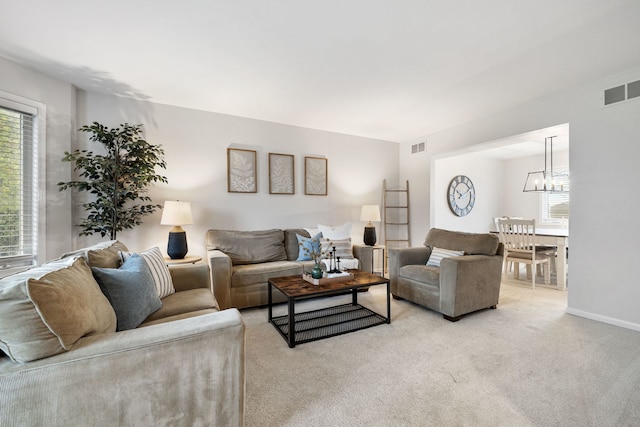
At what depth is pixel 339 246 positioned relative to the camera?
3.70 m

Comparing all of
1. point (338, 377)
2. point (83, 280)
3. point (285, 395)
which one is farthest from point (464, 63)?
point (83, 280)

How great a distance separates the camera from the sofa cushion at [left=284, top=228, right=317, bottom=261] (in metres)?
3.85

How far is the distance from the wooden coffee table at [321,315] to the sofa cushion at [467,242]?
118 centimetres

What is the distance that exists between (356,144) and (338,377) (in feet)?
12.7

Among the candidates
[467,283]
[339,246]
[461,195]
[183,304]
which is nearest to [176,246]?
[183,304]

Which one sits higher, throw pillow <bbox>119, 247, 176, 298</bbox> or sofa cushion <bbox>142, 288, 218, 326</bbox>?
throw pillow <bbox>119, 247, 176, 298</bbox>

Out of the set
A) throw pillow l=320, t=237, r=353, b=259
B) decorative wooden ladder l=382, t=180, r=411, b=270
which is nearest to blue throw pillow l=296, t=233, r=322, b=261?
throw pillow l=320, t=237, r=353, b=259

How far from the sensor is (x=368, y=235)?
14.6 ft

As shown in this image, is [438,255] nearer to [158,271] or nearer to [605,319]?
[605,319]

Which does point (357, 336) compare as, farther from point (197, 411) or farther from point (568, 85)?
point (568, 85)

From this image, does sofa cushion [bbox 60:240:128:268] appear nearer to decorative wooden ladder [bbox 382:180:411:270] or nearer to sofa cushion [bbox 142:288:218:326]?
sofa cushion [bbox 142:288:218:326]

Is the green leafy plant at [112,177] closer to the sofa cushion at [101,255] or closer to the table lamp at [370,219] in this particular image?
the sofa cushion at [101,255]

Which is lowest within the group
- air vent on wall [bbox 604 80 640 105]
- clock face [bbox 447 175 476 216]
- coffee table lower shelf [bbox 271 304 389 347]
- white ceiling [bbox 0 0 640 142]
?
coffee table lower shelf [bbox 271 304 389 347]

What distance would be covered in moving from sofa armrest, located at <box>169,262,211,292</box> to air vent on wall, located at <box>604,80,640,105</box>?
4220mm
